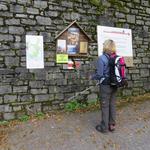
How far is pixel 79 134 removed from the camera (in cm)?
716

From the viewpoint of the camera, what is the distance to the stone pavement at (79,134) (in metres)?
6.59

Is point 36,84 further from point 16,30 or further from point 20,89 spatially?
point 16,30

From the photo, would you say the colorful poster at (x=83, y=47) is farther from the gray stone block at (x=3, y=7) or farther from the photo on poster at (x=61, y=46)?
the gray stone block at (x=3, y=7)

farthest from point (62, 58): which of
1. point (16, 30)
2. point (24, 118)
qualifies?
point (24, 118)

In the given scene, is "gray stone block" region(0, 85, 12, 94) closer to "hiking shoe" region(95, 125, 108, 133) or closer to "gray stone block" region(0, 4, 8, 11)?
"gray stone block" region(0, 4, 8, 11)

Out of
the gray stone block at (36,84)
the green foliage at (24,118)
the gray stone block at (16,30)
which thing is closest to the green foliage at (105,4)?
the gray stone block at (16,30)

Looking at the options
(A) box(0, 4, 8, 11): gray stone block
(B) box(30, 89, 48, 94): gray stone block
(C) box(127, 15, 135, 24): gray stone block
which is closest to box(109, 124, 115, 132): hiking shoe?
(B) box(30, 89, 48, 94): gray stone block

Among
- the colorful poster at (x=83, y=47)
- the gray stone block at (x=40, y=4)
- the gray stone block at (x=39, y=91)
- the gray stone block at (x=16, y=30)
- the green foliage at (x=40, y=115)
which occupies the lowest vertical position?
the green foliage at (x=40, y=115)

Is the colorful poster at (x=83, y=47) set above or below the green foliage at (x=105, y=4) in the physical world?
below

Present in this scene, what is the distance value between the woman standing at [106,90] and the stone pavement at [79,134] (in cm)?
25

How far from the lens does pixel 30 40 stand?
839cm

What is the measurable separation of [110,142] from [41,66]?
106 inches

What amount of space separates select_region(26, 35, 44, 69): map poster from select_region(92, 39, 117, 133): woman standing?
1841 mm

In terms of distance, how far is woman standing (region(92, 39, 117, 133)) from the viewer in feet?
23.1
